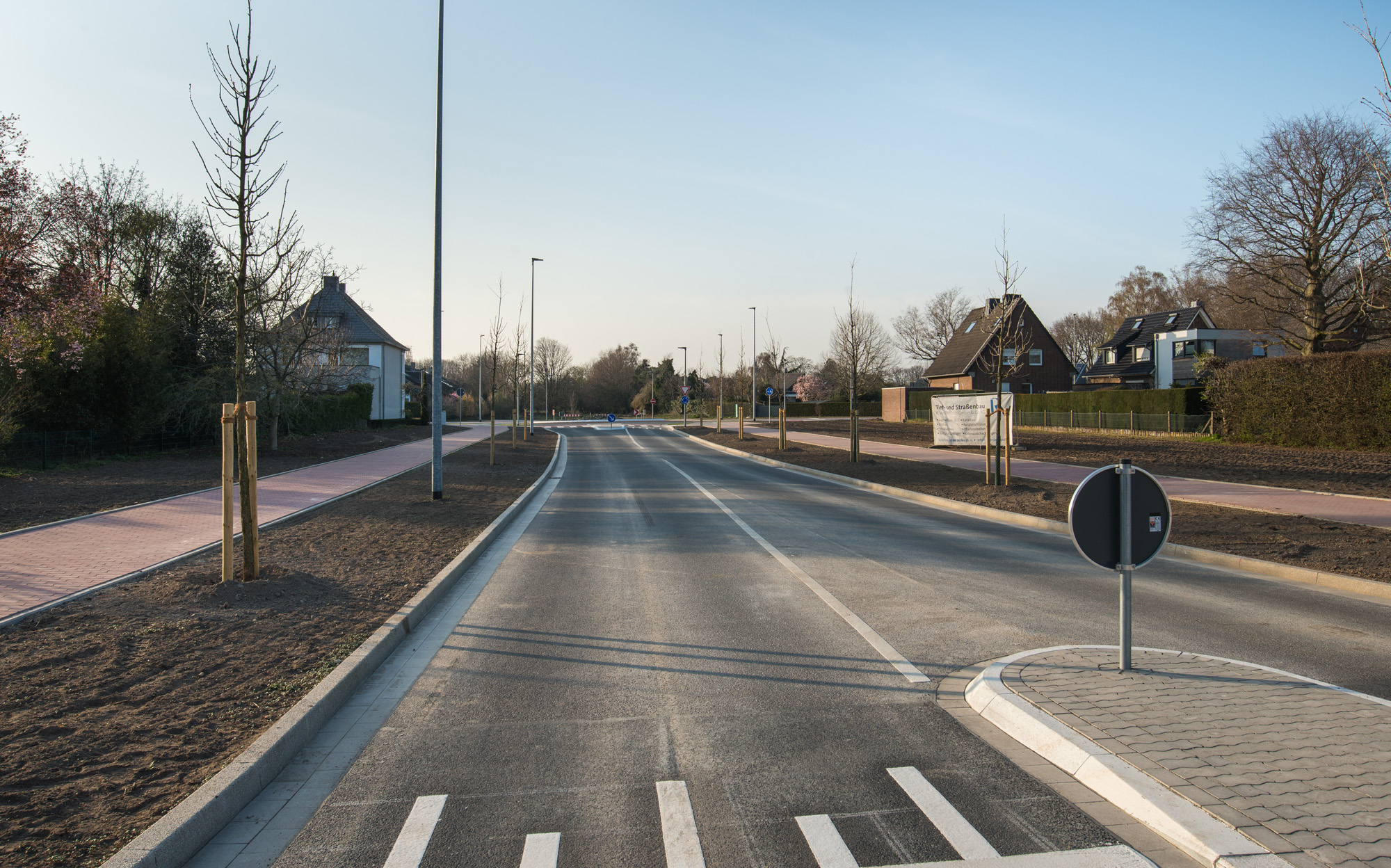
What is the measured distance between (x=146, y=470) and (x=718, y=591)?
1755 centimetres

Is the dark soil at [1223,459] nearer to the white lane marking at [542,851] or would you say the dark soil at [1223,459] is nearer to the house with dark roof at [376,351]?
the white lane marking at [542,851]

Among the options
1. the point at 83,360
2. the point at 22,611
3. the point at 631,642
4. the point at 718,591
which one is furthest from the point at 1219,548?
the point at 83,360

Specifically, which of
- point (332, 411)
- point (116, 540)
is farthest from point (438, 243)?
point (332, 411)

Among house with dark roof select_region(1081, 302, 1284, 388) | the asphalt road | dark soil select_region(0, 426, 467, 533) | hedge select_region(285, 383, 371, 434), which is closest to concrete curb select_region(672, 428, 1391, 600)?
the asphalt road

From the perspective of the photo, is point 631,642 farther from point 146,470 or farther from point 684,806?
point 146,470

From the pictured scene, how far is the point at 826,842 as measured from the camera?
3127 mm

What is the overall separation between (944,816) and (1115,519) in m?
2.35

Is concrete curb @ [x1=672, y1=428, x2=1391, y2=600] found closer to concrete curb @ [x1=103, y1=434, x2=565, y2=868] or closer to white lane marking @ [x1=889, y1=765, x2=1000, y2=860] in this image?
white lane marking @ [x1=889, y1=765, x2=1000, y2=860]

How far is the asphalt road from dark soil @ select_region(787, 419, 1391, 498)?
10.3 m

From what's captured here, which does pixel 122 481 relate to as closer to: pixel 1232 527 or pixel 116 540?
pixel 116 540

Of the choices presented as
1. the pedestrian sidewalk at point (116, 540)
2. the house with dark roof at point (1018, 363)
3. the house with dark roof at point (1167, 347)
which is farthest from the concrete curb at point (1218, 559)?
the house with dark roof at point (1167, 347)

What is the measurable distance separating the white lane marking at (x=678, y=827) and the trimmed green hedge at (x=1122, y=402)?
3403 centimetres

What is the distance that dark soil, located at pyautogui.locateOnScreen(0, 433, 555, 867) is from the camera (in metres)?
3.34

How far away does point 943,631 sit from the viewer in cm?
619
